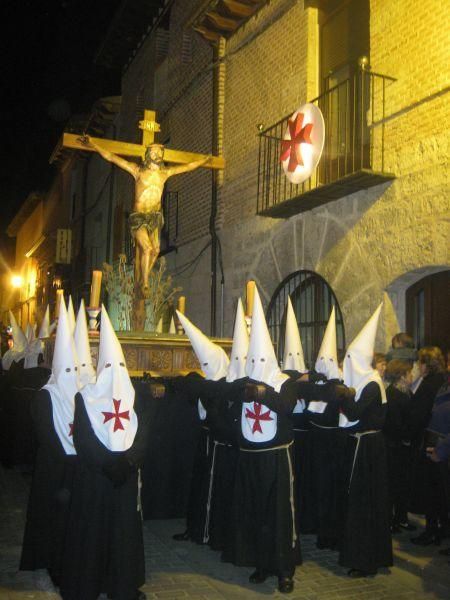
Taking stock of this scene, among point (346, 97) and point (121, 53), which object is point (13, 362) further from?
point (121, 53)

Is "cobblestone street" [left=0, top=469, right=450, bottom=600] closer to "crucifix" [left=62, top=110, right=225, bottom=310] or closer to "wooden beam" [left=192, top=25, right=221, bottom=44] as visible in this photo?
"crucifix" [left=62, top=110, right=225, bottom=310]

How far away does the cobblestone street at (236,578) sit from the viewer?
4.54m

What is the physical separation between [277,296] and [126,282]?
8.93 feet

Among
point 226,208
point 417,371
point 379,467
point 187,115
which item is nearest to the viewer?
point 379,467

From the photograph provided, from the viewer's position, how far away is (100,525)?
4.24 m

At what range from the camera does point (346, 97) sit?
8750 mm

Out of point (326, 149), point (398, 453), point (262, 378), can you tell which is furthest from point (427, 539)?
point (326, 149)

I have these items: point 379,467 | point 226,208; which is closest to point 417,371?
point 379,467

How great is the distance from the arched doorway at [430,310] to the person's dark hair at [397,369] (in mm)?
1515

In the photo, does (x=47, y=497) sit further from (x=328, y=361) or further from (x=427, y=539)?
(x=427, y=539)

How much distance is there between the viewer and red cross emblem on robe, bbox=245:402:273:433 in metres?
4.90

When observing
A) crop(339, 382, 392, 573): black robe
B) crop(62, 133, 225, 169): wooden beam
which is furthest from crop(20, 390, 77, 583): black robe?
crop(62, 133, 225, 169): wooden beam

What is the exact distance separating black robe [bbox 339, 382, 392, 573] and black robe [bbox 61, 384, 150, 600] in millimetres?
1714

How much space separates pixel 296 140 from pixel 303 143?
0.20 m
